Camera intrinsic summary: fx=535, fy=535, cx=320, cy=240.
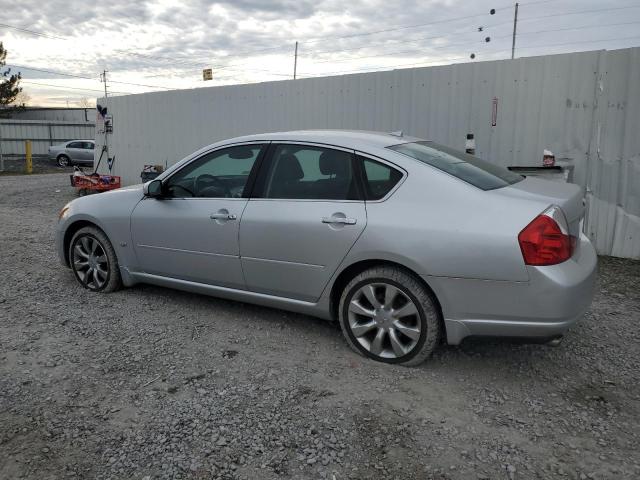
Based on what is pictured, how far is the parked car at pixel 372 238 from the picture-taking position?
123 inches

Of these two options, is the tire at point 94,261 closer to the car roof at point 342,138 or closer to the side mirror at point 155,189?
the side mirror at point 155,189

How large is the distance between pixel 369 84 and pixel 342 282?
603cm

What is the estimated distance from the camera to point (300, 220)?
3787 millimetres

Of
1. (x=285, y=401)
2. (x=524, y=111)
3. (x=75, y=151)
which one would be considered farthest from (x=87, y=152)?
(x=285, y=401)

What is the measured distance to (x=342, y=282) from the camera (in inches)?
148

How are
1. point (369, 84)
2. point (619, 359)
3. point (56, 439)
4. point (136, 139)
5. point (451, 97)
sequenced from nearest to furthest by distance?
point (56, 439) < point (619, 359) < point (451, 97) < point (369, 84) < point (136, 139)

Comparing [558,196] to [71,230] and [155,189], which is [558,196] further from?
[71,230]

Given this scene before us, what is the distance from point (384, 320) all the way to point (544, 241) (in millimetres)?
1117

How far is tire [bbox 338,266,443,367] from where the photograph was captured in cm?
340

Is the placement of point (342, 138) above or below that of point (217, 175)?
above

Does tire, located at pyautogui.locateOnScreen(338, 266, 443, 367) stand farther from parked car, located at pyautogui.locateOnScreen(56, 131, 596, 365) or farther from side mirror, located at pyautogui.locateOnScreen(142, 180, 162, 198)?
side mirror, located at pyautogui.locateOnScreen(142, 180, 162, 198)

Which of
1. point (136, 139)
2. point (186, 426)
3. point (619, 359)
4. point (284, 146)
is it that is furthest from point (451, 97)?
point (136, 139)

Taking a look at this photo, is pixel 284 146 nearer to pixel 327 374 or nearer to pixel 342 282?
pixel 342 282

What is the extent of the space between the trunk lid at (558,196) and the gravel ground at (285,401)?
36.5 inches
